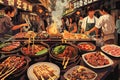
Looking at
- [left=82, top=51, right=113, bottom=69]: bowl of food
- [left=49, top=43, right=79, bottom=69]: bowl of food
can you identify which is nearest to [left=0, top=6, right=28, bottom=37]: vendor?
[left=49, top=43, right=79, bottom=69]: bowl of food

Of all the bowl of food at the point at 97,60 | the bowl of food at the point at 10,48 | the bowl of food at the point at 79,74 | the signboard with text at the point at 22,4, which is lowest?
the bowl of food at the point at 79,74

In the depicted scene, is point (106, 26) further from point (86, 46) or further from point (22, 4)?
point (22, 4)

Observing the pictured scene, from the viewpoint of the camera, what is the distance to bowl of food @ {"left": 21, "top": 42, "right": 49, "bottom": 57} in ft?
10.6

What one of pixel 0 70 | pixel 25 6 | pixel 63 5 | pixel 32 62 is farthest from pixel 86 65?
pixel 25 6

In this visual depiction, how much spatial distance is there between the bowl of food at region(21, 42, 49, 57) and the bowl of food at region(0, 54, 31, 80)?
0.70 ft

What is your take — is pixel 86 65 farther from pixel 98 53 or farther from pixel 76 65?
pixel 98 53

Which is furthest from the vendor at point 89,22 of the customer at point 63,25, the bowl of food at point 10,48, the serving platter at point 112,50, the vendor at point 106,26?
the bowl of food at point 10,48

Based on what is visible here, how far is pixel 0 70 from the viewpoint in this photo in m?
2.74

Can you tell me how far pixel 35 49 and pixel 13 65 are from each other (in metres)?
0.74

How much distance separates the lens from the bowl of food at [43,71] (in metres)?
2.59

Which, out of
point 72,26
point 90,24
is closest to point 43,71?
point 72,26

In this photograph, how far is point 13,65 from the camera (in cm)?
286

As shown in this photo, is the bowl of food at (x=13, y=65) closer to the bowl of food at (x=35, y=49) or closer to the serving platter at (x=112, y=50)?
the bowl of food at (x=35, y=49)

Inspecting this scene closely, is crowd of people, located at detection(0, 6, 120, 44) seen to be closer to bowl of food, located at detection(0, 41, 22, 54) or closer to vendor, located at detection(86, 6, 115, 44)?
vendor, located at detection(86, 6, 115, 44)
